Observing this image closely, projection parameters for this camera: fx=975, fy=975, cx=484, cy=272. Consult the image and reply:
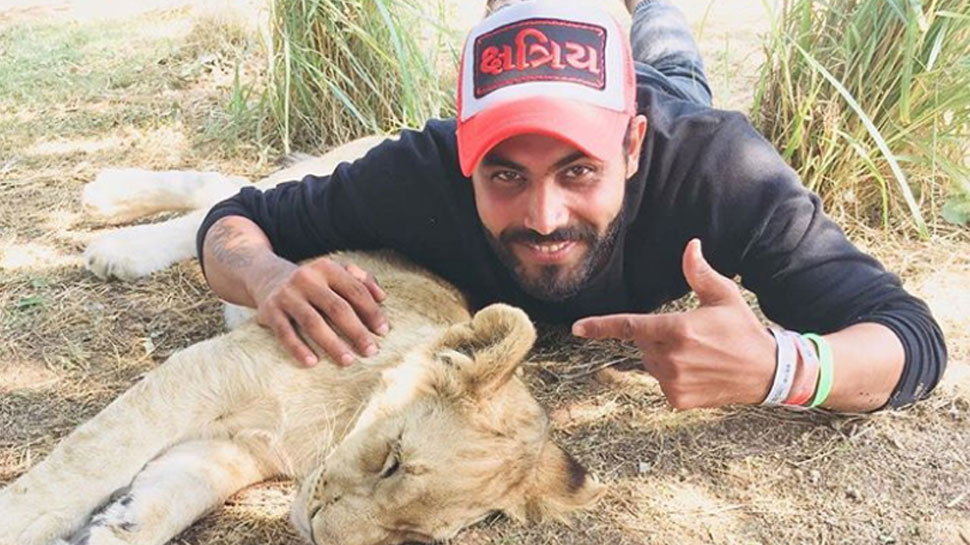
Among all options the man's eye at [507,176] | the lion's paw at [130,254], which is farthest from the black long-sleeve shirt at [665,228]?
the lion's paw at [130,254]

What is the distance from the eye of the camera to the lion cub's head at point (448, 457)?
1.96 meters

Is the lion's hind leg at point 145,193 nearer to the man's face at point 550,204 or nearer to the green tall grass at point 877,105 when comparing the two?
the man's face at point 550,204

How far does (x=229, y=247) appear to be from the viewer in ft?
8.82

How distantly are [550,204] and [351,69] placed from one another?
220 cm

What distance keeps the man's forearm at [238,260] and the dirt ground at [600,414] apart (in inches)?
13.0

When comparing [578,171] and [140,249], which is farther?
[140,249]

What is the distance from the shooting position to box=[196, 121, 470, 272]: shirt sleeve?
2635mm

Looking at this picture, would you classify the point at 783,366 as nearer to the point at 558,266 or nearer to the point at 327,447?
the point at 558,266

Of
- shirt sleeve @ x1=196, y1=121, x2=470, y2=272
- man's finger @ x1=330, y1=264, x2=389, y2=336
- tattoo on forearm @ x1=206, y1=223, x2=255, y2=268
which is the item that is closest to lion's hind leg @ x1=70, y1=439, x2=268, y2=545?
man's finger @ x1=330, y1=264, x2=389, y2=336

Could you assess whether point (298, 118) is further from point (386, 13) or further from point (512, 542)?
point (512, 542)

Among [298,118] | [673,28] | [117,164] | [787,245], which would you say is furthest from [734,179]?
[117,164]

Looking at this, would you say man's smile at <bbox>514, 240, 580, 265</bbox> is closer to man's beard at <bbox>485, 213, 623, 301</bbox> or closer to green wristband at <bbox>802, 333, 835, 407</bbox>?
man's beard at <bbox>485, 213, 623, 301</bbox>

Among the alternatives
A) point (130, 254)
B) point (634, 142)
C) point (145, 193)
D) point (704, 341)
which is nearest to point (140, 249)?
point (130, 254)

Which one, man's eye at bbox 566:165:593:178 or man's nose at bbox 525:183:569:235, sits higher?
man's eye at bbox 566:165:593:178
